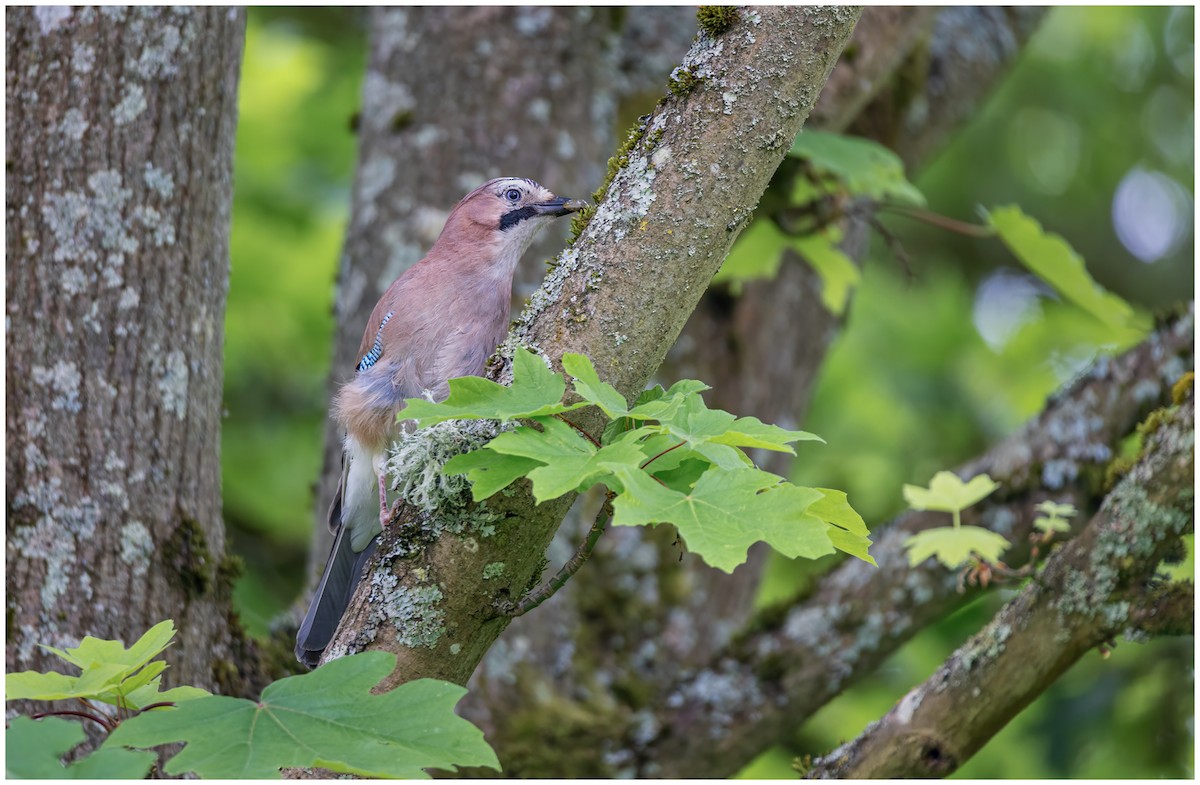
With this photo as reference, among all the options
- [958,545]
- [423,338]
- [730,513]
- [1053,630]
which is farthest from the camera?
[423,338]

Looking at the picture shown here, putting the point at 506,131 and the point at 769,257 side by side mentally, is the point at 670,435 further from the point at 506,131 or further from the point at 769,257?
the point at 506,131

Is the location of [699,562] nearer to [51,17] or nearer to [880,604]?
[880,604]

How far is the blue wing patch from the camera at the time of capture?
3.55 metres

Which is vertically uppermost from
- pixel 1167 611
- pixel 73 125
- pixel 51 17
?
pixel 51 17

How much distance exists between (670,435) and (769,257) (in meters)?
2.14

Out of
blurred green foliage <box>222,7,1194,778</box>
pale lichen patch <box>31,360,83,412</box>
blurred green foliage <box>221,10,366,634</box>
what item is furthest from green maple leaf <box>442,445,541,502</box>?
blurred green foliage <box>221,10,366,634</box>

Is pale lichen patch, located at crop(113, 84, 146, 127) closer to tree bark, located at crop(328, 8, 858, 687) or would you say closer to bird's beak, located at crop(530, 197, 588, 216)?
bird's beak, located at crop(530, 197, 588, 216)

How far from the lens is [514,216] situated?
3703 mm

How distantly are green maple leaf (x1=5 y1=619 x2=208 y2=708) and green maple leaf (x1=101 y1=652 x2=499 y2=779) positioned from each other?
133 mm

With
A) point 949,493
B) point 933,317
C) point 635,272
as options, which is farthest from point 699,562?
point 933,317

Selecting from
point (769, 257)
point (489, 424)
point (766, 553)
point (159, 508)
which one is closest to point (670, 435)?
point (489, 424)

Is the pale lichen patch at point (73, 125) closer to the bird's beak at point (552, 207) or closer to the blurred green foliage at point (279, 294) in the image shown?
the bird's beak at point (552, 207)

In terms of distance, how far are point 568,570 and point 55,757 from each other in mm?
893

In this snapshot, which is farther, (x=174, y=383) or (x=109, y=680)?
(x=174, y=383)
